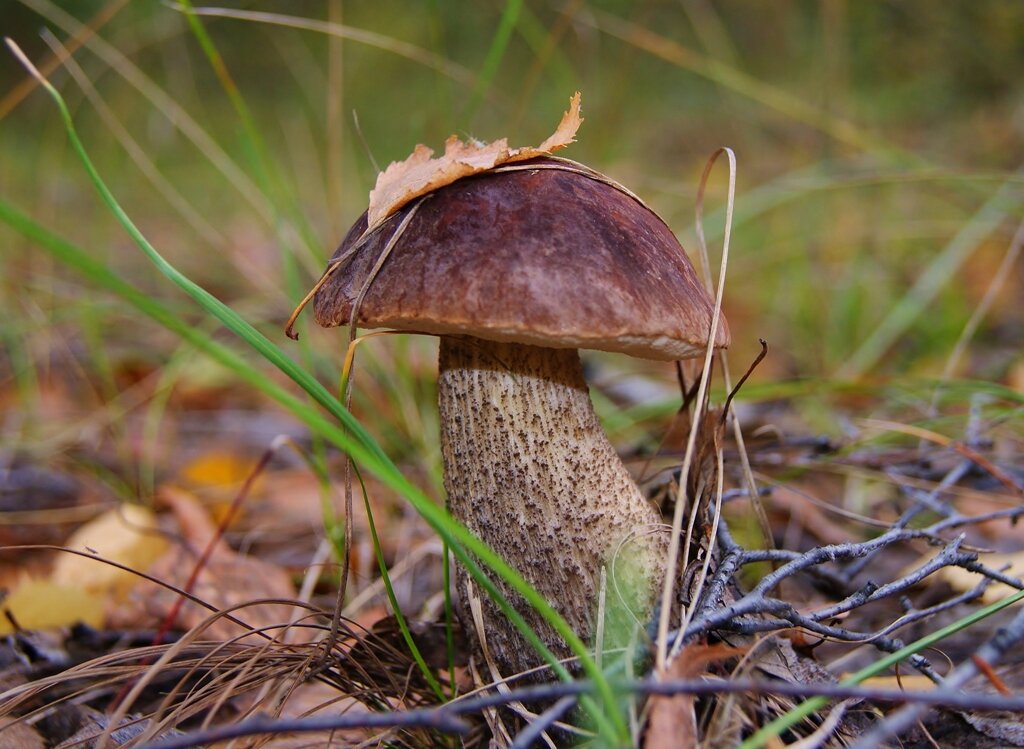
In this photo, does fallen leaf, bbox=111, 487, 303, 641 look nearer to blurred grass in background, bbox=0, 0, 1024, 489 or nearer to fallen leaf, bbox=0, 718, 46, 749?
fallen leaf, bbox=0, 718, 46, 749

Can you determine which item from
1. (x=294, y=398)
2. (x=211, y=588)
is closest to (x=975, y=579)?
(x=294, y=398)

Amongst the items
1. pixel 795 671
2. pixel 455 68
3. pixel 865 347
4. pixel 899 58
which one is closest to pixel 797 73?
pixel 899 58

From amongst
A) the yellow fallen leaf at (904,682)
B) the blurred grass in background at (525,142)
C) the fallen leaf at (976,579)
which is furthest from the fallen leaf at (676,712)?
the blurred grass in background at (525,142)

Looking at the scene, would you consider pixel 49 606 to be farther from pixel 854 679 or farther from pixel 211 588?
pixel 854 679

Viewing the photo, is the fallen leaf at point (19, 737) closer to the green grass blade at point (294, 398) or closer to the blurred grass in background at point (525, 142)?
the green grass blade at point (294, 398)

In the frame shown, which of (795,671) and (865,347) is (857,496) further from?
(795,671)
